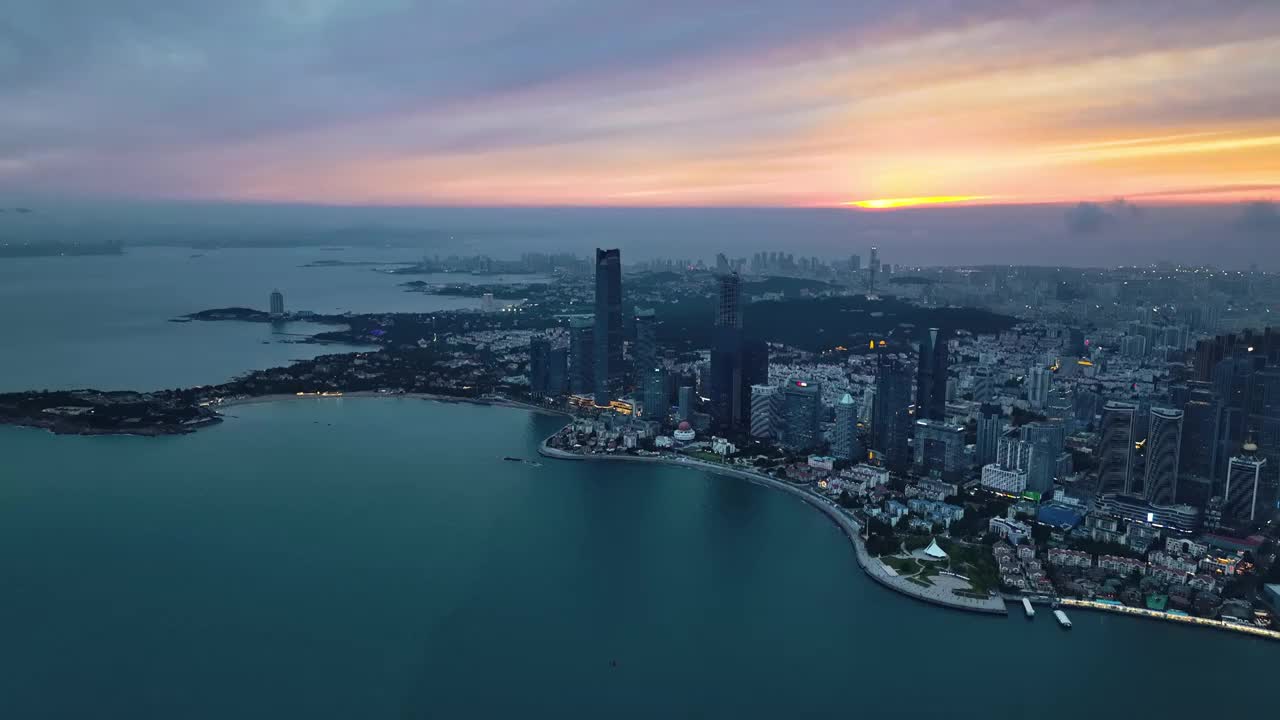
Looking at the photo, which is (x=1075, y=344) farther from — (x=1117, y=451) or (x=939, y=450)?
(x=1117, y=451)

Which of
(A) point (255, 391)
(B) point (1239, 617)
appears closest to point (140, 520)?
(A) point (255, 391)

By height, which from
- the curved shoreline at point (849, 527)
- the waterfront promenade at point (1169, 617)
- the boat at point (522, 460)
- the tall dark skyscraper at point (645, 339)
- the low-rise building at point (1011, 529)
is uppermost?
the tall dark skyscraper at point (645, 339)

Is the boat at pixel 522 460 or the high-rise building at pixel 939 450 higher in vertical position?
the high-rise building at pixel 939 450

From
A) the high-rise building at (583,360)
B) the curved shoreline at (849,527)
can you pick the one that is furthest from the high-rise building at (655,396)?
the curved shoreline at (849,527)

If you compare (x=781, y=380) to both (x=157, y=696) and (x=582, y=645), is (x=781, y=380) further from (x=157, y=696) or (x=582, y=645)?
(x=157, y=696)

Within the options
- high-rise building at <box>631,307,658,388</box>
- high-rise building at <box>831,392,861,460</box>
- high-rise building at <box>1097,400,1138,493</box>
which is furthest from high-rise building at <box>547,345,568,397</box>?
high-rise building at <box>1097,400,1138,493</box>

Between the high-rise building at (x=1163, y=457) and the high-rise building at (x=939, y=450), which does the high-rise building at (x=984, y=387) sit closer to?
the high-rise building at (x=939, y=450)

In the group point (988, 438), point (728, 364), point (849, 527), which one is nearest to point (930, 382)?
point (988, 438)
